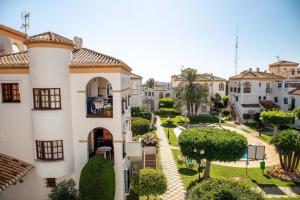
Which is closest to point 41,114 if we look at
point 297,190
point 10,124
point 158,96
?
point 10,124

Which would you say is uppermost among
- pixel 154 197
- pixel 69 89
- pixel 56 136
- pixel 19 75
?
pixel 19 75

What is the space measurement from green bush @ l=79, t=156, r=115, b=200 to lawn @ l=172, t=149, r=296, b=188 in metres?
9.11

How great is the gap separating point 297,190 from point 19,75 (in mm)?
24957

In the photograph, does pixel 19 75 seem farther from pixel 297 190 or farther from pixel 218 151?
pixel 297 190

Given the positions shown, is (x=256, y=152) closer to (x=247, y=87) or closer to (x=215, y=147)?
(x=215, y=147)

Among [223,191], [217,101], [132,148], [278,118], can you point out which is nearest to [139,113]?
[278,118]

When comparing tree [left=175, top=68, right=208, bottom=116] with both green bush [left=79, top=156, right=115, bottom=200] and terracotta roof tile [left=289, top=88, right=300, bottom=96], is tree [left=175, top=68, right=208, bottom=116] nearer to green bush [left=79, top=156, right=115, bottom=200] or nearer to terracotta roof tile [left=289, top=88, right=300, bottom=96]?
terracotta roof tile [left=289, top=88, right=300, bottom=96]

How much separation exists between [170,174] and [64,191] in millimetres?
11703

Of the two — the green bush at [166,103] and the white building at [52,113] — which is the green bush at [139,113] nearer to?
the green bush at [166,103]

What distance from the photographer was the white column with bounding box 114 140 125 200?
16000 mm

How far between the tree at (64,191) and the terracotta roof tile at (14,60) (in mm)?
8707

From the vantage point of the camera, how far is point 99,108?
16.4 m

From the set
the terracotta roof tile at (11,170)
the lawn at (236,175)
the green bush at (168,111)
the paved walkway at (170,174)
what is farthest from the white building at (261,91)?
the terracotta roof tile at (11,170)

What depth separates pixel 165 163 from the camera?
2648 centimetres
